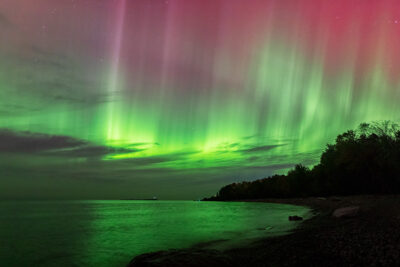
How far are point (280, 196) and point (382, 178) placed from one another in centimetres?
9541

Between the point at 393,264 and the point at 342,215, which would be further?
the point at 342,215

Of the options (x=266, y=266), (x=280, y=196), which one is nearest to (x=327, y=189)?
(x=280, y=196)

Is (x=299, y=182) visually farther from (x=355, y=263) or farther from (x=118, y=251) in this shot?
(x=355, y=263)

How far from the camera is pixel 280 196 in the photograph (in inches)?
6855

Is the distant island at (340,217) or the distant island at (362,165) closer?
the distant island at (340,217)

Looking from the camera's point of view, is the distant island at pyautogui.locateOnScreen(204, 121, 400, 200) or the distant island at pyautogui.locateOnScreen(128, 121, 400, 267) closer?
the distant island at pyautogui.locateOnScreen(128, 121, 400, 267)

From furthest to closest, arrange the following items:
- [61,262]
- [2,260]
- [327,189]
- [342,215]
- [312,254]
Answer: [327,189]
[342,215]
[2,260]
[61,262]
[312,254]

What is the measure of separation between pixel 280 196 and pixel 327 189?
2726 inches

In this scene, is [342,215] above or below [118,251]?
above

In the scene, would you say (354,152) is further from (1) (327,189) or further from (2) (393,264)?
(2) (393,264)

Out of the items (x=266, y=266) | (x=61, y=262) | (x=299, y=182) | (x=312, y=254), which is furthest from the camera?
(x=299, y=182)

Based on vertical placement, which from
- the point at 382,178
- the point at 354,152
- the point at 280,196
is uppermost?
the point at 354,152

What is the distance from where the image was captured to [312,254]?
13875mm

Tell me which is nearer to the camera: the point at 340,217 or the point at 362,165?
the point at 340,217
